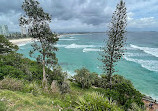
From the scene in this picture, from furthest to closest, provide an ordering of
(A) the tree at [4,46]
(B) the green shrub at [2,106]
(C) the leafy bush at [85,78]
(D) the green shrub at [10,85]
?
1. (A) the tree at [4,46]
2. (C) the leafy bush at [85,78]
3. (D) the green shrub at [10,85]
4. (B) the green shrub at [2,106]

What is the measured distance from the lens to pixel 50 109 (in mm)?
4770

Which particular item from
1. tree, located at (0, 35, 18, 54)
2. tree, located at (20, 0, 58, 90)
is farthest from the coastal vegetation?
tree, located at (0, 35, 18, 54)

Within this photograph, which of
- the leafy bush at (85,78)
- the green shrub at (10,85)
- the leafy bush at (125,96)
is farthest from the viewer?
the leafy bush at (85,78)

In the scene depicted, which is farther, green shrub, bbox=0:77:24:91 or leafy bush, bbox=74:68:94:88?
leafy bush, bbox=74:68:94:88

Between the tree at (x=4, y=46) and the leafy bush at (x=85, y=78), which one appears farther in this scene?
the tree at (x=4, y=46)

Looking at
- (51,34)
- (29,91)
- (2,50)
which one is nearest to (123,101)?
(29,91)

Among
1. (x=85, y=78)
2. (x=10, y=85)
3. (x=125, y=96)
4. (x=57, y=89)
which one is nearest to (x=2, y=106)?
(x=10, y=85)

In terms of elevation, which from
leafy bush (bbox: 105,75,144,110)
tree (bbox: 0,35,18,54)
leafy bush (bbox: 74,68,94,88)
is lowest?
leafy bush (bbox: 74,68,94,88)

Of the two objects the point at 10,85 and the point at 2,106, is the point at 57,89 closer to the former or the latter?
the point at 10,85

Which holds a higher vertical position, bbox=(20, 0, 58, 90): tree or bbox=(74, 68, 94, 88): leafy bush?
bbox=(20, 0, 58, 90): tree

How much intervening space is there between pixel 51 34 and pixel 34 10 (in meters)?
2.88

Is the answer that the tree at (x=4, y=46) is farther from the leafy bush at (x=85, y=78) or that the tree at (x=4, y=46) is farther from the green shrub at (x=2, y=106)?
the green shrub at (x=2, y=106)

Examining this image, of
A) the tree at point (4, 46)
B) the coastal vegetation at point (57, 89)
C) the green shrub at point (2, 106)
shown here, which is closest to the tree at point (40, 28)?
the coastal vegetation at point (57, 89)

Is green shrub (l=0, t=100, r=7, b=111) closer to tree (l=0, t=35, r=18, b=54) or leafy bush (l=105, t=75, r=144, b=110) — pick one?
leafy bush (l=105, t=75, r=144, b=110)
